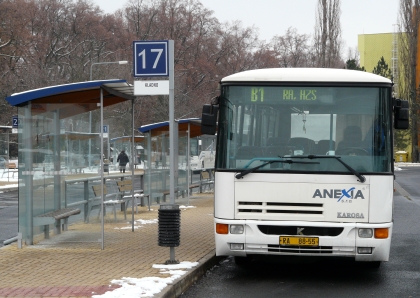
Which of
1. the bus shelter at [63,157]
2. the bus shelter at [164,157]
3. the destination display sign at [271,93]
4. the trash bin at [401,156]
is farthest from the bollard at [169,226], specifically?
the trash bin at [401,156]

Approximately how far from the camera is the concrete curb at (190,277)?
802 centimetres

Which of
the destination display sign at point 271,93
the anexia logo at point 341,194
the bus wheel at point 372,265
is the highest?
the destination display sign at point 271,93

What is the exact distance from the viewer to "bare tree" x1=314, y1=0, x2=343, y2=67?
6538 cm

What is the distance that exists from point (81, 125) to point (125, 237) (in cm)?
207

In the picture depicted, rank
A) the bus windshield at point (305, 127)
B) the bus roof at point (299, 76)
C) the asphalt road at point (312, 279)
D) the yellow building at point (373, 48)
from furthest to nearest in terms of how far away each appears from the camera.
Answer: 1. the yellow building at point (373, 48)
2. the bus roof at point (299, 76)
3. the bus windshield at point (305, 127)
4. the asphalt road at point (312, 279)

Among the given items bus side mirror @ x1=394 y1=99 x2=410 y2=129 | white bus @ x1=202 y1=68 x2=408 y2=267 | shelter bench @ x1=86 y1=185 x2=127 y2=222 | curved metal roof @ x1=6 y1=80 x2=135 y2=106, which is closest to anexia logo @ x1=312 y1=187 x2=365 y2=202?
white bus @ x1=202 y1=68 x2=408 y2=267

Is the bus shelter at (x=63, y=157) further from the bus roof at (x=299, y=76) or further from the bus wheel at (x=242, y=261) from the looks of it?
the bus roof at (x=299, y=76)

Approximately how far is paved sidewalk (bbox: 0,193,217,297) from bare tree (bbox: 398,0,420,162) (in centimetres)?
5652

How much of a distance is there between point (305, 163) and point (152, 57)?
2483mm

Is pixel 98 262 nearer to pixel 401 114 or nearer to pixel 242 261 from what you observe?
pixel 242 261

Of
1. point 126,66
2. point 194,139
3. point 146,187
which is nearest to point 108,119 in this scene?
point 146,187

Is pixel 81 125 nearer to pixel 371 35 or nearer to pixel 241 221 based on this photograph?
pixel 241 221

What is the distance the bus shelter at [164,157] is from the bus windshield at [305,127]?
9.74 meters

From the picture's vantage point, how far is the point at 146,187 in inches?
776
